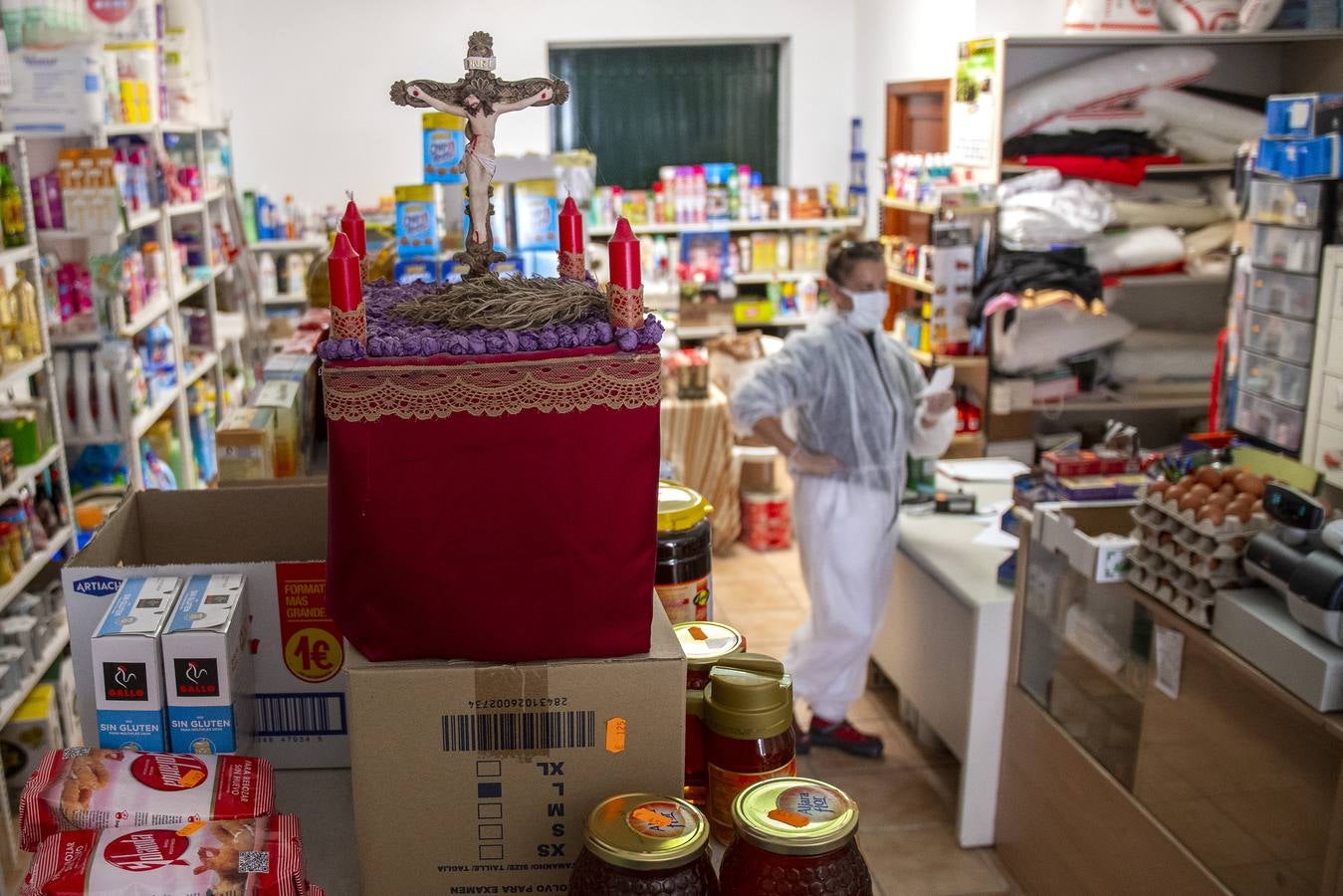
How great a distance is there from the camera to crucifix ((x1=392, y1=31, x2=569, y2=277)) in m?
1.38

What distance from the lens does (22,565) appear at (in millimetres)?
3643

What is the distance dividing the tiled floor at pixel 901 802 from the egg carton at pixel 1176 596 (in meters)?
1.15

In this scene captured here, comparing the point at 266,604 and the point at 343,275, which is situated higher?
the point at 343,275

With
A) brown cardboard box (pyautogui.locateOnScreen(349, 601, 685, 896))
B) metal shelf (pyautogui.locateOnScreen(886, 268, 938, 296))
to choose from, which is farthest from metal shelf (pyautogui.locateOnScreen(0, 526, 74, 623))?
metal shelf (pyautogui.locateOnScreen(886, 268, 938, 296))

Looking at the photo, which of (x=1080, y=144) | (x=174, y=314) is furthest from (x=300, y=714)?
(x=1080, y=144)

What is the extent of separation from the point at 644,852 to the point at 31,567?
10.6ft

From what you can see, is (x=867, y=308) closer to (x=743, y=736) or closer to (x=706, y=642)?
(x=706, y=642)

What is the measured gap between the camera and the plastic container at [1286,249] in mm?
4438

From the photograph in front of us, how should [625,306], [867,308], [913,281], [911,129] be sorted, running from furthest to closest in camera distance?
[911,129] < [913,281] < [867,308] < [625,306]

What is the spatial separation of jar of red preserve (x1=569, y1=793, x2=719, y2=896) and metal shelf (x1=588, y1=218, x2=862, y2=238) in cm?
684

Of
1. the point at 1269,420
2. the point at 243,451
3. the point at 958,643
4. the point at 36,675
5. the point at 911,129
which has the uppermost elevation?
the point at 911,129

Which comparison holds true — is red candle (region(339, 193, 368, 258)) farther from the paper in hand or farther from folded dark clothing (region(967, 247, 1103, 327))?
folded dark clothing (region(967, 247, 1103, 327))

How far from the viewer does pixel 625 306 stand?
1.21m

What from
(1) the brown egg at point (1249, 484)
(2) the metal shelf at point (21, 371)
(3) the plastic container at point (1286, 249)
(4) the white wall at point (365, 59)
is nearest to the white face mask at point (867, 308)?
(1) the brown egg at point (1249, 484)
